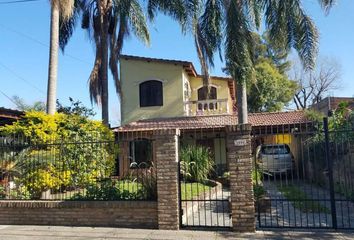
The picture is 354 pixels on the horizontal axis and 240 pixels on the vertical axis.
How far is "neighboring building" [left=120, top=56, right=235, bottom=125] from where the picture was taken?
22.2 m

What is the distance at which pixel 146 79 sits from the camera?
22531mm

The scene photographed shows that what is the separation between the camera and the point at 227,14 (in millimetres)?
11523

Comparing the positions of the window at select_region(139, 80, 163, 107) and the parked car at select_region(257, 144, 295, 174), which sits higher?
the window at select_region(139, 80, 163, 107)

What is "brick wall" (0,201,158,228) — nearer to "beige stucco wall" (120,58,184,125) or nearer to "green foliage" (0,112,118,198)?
"green foliage" (0,112,118,198)

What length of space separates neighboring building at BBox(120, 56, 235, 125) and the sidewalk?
14651 millimetres

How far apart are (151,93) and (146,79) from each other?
2.95 feet

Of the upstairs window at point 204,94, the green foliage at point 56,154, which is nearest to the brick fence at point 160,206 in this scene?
the green foliage at point 56,154

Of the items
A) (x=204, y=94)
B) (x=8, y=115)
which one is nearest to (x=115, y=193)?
(x=8, y=115)

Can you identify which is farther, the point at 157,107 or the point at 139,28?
the point at 157,107

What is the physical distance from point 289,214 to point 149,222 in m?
3.41

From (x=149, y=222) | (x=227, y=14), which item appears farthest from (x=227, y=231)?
(x=227, y=14)

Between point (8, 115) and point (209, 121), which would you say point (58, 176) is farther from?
point (209, 121)

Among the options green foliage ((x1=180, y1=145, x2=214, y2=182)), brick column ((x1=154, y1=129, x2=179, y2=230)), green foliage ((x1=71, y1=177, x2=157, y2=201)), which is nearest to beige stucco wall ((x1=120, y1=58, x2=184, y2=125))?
green foliage ((x1=180, y1=145, x2=214, y2=182))

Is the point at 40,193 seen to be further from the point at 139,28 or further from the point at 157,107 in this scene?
the point at 157,107
